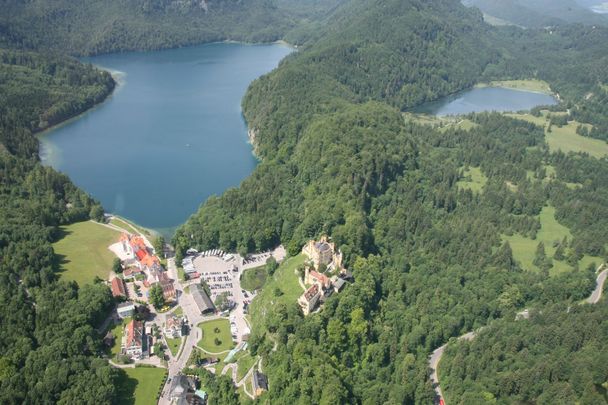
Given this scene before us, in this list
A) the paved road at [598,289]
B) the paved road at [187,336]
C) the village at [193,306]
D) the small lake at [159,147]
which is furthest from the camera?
the small lake at [159,147]

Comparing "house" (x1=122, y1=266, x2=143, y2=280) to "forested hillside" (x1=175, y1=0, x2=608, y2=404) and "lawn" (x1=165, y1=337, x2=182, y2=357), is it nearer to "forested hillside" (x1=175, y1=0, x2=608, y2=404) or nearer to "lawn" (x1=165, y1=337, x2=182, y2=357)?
"forested hillside" (x1=175, y1=0, x2=608, y2=404)

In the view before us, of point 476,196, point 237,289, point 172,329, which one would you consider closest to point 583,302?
point 476,196

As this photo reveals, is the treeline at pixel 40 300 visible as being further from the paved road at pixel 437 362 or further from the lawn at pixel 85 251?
the paved road at pixel 437 362

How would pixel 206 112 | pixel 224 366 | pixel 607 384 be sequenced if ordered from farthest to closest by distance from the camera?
pixel 206 112
pixel 224 366
pixel 607 384

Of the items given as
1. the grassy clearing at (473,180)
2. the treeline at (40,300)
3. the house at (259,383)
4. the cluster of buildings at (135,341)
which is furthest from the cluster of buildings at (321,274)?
the grassy clearing at (473,180)

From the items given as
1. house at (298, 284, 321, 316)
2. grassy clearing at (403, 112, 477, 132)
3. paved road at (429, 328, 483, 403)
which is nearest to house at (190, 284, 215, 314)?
house at (298, 284, 321, 316)

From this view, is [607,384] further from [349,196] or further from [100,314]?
[100,314]

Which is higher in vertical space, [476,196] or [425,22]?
[425,22]
